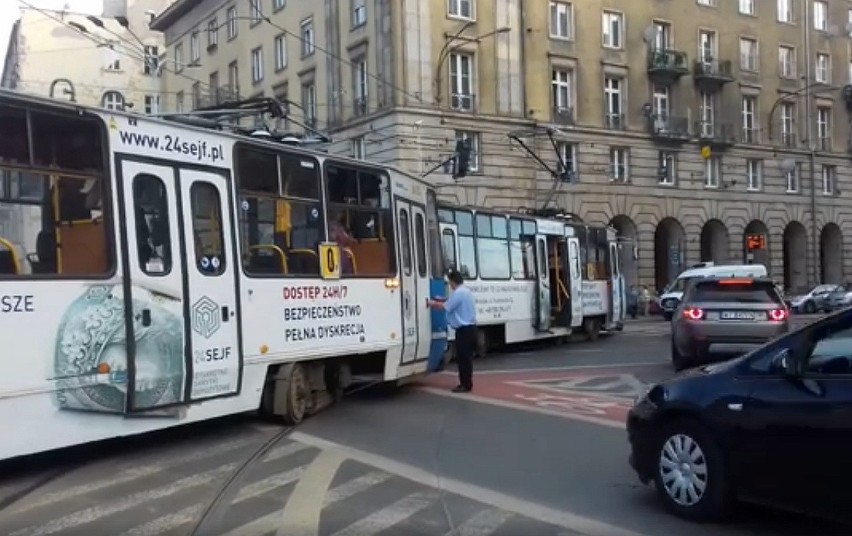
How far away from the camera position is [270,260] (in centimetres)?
1051

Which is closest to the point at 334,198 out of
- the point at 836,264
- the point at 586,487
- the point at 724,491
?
the point at 586,487

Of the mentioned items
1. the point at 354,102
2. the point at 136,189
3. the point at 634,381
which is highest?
the point at 354,102

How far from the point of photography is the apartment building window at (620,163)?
48.1m

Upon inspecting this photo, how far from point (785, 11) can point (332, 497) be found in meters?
55.1

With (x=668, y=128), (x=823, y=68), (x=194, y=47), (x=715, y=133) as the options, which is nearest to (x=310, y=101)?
(x=194, y=47)

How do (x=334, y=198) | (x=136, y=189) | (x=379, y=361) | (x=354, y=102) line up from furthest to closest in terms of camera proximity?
(x=354, y=102)
(x=379, y=361)
(x=334, y=198)
(x=136, y=189)

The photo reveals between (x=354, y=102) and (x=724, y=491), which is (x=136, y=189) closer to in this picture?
(x=724, y=491)

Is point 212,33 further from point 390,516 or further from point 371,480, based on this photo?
point 390,516

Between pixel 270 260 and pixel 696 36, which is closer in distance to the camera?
pixel 270 260

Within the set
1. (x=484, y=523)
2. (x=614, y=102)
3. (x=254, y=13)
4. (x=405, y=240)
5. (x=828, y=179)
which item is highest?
(x=254, y=13)

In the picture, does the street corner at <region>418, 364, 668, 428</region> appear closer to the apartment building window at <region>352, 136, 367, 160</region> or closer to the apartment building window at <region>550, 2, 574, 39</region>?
the apartment building window at <region>352, 136, 367, 160</region>

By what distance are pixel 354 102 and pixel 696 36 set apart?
777 inches

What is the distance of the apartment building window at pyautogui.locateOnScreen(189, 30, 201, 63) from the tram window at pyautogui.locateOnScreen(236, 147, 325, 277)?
49.7 m

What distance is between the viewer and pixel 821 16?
189 ft
